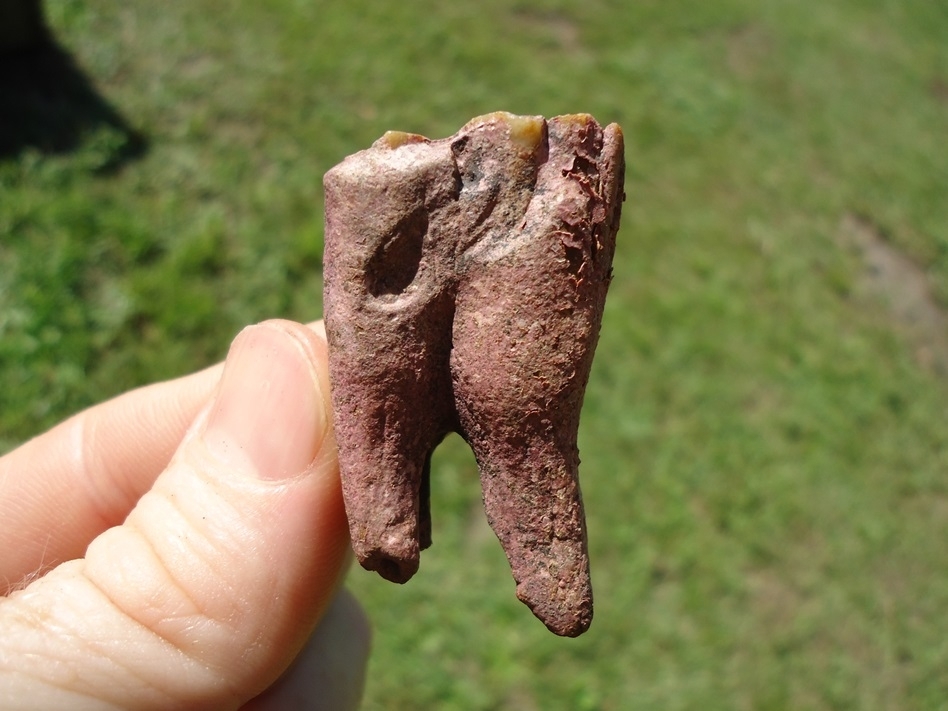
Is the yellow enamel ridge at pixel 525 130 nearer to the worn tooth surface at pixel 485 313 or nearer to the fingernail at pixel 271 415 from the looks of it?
the worn tooth surface at pixel 485 313

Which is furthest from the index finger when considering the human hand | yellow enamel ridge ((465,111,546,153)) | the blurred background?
the blurred background

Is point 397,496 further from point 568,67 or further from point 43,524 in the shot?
point 568,67

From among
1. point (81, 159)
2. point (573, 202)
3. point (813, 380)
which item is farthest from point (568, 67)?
point (573, 202)

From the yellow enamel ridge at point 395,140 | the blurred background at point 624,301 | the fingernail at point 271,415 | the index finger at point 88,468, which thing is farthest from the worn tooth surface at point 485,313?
the blurred background at point 624,301

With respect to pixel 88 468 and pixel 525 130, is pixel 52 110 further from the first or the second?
pixel 525 130

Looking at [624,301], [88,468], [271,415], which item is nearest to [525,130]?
[271,415]

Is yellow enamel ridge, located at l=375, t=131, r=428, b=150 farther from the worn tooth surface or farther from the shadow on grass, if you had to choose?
the shadow on grass
